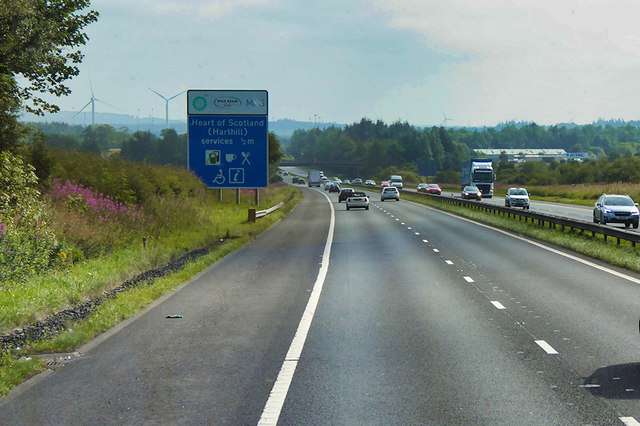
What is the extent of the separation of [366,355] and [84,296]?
634 cm

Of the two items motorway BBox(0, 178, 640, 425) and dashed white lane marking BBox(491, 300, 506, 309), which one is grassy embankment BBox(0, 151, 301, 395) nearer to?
motorway BBox(0, 178, 640, 425)

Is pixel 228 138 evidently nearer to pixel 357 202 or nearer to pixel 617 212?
pixel 617 212

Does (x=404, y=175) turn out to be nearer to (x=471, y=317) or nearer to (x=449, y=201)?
(x=449, y=201)

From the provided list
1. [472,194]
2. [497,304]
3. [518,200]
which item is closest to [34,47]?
[497,304]

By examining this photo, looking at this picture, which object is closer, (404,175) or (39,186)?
(39,186)

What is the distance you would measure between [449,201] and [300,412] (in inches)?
1998

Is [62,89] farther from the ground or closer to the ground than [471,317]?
farther from the ground

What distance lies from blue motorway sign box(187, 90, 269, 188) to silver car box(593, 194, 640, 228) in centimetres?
1518

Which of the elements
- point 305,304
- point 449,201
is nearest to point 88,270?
point 305,304

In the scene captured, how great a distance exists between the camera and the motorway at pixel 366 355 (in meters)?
6.00

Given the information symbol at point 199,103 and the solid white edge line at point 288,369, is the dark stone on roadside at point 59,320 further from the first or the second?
the information symbol at point 199,103

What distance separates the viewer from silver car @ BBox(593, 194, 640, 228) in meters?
31.1

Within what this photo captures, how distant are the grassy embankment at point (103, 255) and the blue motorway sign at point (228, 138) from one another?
6.41 feet

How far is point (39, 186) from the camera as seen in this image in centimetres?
2119
